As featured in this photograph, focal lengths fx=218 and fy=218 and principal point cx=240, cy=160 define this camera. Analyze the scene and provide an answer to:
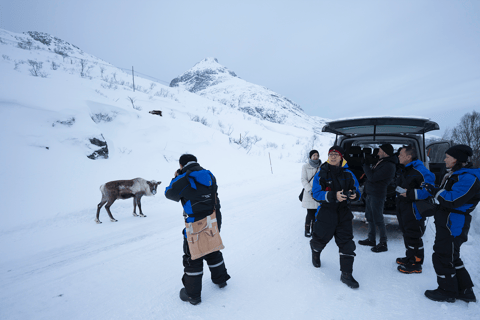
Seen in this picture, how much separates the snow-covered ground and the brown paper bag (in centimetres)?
69

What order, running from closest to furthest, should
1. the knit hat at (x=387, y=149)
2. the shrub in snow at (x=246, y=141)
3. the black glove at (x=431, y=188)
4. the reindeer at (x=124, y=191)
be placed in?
the black glove at (x=431, y=188) < the knit hat at (x=387, y=149) < the reindeer at (x=124, y=191) < the shrub in snow at (x=246, y=141)

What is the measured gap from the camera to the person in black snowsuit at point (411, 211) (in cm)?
308

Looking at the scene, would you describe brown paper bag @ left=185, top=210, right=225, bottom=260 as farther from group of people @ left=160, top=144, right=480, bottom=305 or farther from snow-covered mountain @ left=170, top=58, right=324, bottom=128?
snow-covered mountain @ left=170, top=58, right=324, bottom=128

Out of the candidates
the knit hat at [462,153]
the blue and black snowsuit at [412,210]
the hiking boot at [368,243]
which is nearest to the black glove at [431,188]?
the blue and black snowsuit at [412,210]

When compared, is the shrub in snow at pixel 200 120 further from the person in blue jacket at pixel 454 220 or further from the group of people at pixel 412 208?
the person in blue jacket at pixel 454 220

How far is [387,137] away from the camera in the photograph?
4.85 m

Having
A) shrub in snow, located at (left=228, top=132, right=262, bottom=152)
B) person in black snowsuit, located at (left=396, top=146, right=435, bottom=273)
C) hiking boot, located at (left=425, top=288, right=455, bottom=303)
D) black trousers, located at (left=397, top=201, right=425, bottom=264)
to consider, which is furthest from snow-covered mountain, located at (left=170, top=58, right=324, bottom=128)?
hiking boot, located at (left=425, top=288, right=455, bottom=303)

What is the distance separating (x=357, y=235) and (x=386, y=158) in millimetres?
1898

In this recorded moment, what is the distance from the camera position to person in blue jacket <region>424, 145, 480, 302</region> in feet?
7.65

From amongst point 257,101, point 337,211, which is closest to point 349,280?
point 337,211

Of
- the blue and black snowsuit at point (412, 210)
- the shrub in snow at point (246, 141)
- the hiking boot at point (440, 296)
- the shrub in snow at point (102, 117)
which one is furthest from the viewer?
the shrub in snow at point (246, 141)

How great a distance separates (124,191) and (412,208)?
6.32 meters

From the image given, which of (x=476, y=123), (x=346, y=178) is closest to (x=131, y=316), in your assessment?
(x=346, y=178)

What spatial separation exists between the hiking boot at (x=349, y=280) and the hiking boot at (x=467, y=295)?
42.3 inches
